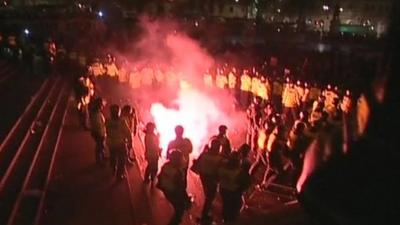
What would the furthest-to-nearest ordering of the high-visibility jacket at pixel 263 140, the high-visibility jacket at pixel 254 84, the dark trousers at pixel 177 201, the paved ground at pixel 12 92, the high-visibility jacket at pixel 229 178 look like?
the paved ground at pixel 12 92, the high-visibility jacket at pixel 254 84, the high-visibility jacket at pixel 263 140, the high-visibility jacket at pixel 229 178, the dark trousers at pixel 177 201

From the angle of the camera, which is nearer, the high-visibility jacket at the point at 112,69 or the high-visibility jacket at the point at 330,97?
the high-visibility jacket at the point at 330,97

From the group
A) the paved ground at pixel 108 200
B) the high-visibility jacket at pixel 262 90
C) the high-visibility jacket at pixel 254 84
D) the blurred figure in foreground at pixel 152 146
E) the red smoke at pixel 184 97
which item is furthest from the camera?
the high-visibility jacket at pixel 254 84

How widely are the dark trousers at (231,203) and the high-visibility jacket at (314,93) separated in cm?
646

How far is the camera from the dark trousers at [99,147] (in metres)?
12.6

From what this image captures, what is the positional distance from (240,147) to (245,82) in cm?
899

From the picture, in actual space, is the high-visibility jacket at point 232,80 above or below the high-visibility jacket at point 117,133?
above

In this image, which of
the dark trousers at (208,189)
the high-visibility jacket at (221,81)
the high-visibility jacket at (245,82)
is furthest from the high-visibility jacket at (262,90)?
the dark trousers at (208,189)

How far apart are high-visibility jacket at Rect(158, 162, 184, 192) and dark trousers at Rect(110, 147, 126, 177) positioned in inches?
126

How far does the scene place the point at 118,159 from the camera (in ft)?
39.5

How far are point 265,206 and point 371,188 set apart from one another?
8.04 m

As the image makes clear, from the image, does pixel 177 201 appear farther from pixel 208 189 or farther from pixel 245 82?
pixel 245 82

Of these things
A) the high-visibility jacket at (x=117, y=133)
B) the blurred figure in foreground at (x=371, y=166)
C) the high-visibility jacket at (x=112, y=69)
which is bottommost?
Result: the high-visibility jacket at (x=117, y=133)

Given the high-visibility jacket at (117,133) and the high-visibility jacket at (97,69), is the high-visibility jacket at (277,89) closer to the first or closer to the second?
the high-visibility jacket at (117,133)

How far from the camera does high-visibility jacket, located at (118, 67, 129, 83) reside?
24094 mm
